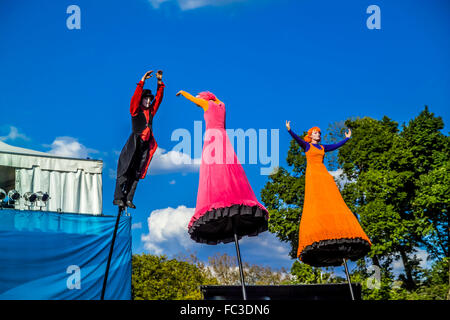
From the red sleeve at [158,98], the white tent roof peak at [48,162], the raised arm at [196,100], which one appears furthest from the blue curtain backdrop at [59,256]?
the red sleeve at [158,98]

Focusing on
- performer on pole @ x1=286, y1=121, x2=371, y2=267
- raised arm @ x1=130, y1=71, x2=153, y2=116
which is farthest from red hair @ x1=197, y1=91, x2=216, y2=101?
performer on pole @ x1=286, y1=121, x2=371, y2=267

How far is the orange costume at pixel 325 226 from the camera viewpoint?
635cm

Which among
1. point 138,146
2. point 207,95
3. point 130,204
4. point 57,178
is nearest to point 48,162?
point 57,178

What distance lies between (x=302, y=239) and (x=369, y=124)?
11592 millimetres

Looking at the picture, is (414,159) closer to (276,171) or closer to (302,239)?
(276,171)

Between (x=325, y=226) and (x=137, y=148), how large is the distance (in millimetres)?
2971

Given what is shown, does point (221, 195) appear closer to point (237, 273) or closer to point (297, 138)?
point (297, 138)

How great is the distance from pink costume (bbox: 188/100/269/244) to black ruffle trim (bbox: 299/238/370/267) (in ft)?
4.10

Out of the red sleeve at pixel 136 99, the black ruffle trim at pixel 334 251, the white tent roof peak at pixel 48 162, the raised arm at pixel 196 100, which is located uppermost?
the white tent roof peak at pixel 48 162

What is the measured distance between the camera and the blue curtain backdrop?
374 inches

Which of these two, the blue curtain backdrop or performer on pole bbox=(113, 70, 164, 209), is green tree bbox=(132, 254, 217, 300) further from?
performer on pole bbox=(113, 70, 164, 209)

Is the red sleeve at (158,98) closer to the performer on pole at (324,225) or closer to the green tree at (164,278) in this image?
the performer on pole at (324,225)

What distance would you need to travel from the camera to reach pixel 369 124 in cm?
1719
